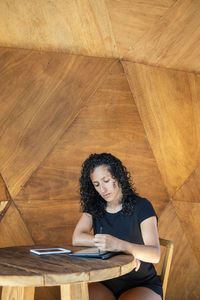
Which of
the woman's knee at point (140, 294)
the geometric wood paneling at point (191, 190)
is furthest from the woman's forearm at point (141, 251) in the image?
the geometric wood paneling at point (191, 190)

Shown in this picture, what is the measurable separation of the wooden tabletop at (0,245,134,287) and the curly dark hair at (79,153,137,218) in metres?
0.62

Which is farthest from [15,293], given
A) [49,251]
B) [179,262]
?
[179,262]

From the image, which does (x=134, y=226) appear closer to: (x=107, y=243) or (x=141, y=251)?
(x=141, y=251)

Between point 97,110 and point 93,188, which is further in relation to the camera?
point 97,110

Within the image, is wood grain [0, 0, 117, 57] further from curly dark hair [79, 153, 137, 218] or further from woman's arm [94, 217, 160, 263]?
woman's arm [94, 217, 160, 263]

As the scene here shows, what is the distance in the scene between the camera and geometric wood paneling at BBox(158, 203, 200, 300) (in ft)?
14.4

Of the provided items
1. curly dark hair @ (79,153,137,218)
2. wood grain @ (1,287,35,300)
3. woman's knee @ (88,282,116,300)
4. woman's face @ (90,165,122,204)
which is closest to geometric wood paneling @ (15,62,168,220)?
curly dark hair @ (79,153,137,218)

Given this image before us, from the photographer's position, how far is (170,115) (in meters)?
4.41

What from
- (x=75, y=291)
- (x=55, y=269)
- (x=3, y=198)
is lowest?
(x=3, y=198)

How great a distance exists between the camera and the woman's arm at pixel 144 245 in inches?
102

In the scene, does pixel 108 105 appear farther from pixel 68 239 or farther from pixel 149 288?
pixel 149 288

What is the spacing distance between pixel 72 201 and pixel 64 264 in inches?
64.8

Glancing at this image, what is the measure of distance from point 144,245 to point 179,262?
70.4 inches

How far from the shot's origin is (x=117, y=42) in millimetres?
4156
